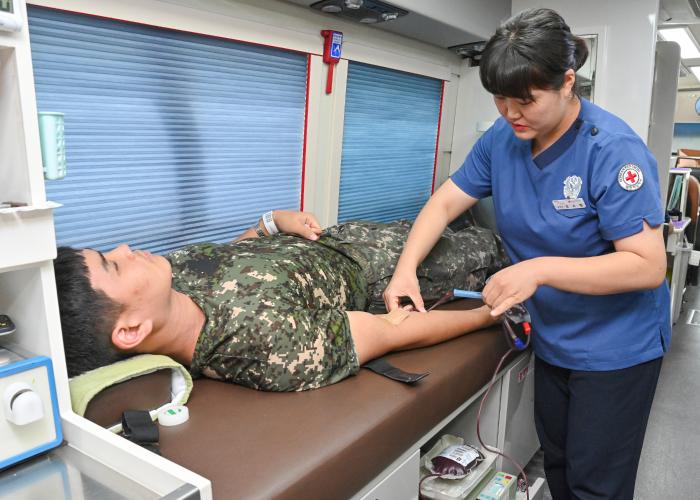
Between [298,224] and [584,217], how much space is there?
98cm

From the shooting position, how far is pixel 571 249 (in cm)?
154

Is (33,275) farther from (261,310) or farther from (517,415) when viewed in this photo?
(517,415)

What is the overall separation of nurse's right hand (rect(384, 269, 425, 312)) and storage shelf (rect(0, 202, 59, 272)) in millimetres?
1054

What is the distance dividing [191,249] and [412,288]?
0.72 metres

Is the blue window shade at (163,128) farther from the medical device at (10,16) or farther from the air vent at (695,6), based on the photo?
the air vent at (695,6)

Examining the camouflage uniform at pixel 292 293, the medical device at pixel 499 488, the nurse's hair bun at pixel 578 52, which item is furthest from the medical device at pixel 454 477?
the nurse's hair bun at pixel 578 52

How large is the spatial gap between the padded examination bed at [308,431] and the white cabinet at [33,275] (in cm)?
15

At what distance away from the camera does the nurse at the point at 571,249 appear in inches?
53.8

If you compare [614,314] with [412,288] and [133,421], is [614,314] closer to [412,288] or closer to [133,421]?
[412,288]

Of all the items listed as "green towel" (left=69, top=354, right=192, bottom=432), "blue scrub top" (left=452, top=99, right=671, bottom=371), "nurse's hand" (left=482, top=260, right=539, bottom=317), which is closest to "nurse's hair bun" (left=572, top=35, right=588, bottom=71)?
"blue scrub top" (left=452, top=99, right=671, bottom=371)

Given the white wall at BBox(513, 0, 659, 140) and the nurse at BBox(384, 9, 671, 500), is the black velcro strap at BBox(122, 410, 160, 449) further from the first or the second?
the white wall at BBox(513, 0, 659, 140)

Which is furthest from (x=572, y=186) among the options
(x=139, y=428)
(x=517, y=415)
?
(x=139, y=428)

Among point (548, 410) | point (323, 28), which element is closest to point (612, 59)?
point (323, 28)

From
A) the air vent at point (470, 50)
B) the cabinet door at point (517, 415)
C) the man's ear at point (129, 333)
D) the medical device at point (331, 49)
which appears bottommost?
the cabinet door at point (517, 415)
